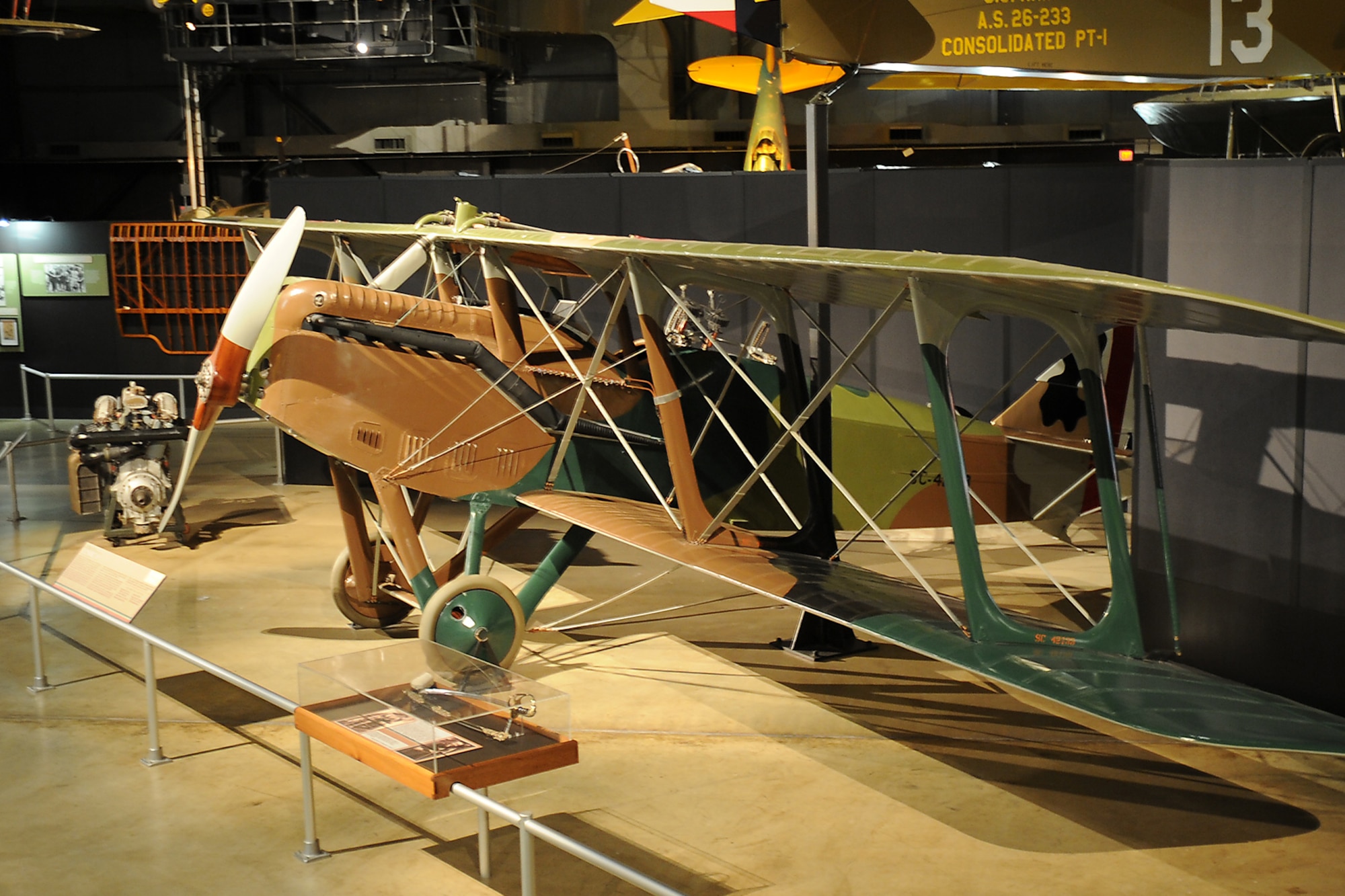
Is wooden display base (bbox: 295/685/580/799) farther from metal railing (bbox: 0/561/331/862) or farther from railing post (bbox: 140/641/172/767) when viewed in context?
railing post (bbox: 140/641/172/767)

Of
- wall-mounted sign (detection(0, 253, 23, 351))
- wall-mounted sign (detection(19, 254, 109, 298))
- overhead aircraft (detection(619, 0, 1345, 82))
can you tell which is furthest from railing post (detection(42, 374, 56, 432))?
overhead aircraft (detection(619, 0, 1345, 82))

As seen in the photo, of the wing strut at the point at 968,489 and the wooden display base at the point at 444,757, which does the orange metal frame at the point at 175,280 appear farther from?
the wing strut at the point at 968,489

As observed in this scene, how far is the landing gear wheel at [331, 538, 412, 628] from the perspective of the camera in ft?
24.2

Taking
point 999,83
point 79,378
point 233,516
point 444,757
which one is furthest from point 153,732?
point 79,378

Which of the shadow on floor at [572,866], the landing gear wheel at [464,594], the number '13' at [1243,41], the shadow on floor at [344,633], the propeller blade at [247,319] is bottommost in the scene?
the shadow on floor at [572,866]

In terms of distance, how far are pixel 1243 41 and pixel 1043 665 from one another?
253cm

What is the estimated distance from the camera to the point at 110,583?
18.8 feet

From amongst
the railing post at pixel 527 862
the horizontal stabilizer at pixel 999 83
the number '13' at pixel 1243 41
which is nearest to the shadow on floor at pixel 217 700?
the railing post at pixel 527 862

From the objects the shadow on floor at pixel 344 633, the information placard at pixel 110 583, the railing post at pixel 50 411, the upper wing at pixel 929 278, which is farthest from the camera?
the railing post at pixel 50 411

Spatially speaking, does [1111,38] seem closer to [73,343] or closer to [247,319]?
[247,319]

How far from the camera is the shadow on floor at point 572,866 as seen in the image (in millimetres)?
4238

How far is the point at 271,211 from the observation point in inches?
462

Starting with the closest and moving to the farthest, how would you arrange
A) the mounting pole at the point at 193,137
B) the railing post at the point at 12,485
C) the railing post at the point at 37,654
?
the railing post at the point at 37,654
the railing post at the point at 12,485
the mounting pole at the point at 193,137

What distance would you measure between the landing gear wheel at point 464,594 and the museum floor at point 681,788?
42cm
